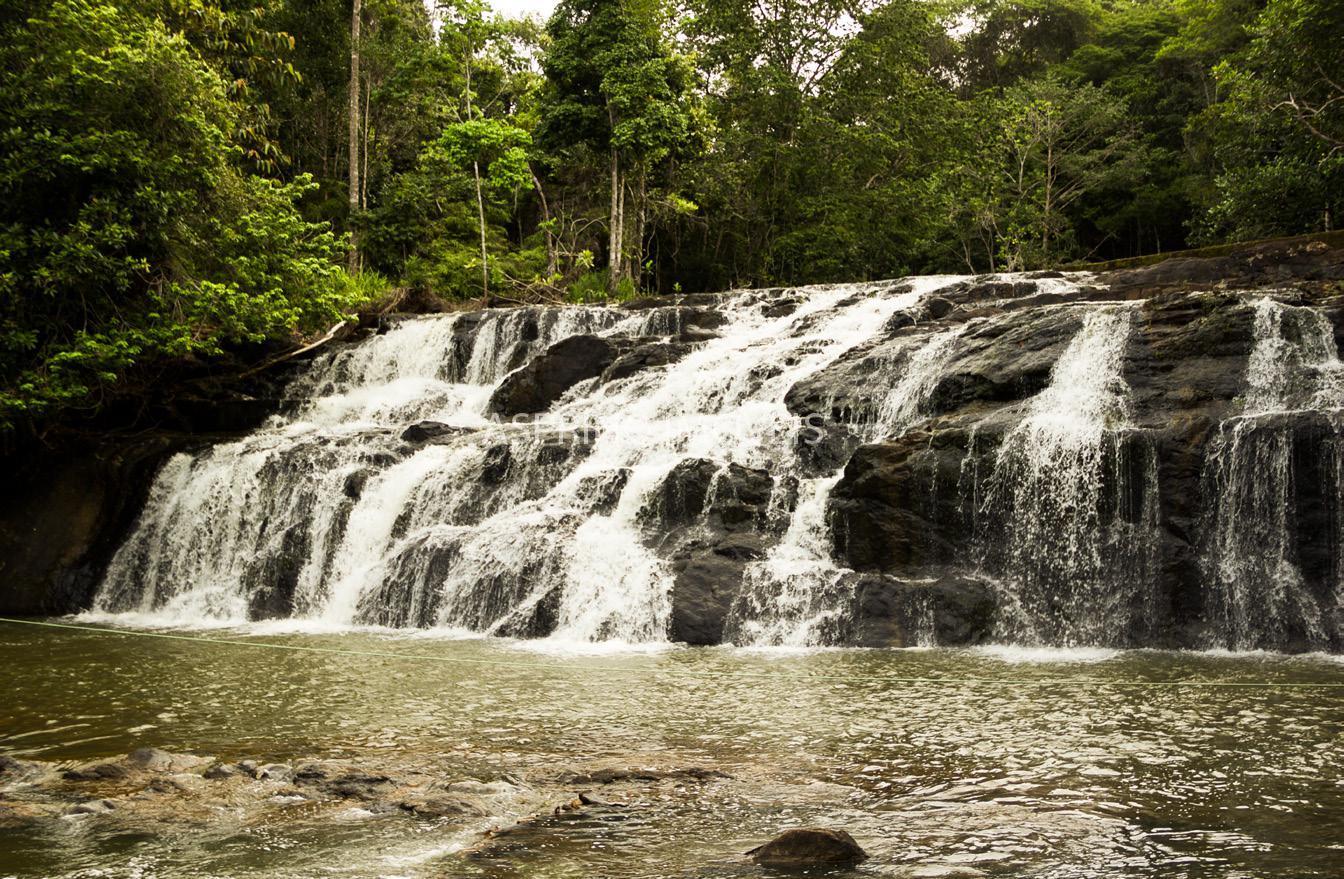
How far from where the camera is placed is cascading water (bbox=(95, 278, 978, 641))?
1261cm

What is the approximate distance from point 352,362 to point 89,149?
7.00m

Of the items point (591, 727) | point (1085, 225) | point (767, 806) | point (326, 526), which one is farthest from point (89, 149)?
point (1085, 225)

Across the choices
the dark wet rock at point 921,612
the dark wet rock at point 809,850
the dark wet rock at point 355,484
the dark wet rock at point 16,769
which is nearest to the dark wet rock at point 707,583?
the dark wet rock at point 921,612

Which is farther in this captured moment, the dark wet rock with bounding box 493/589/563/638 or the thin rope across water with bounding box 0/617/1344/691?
the dark wet rock with bounding box 493/589/563/638

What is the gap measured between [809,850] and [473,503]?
1070cm

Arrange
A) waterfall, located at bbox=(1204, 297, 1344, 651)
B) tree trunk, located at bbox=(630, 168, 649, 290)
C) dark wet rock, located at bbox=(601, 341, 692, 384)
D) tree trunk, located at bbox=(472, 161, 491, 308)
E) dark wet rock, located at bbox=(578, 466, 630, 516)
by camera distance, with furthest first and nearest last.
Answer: tree trunk, located at bbox=(630, 168, 649, 290) < tree trunk, located at bbox=(472, 161, 491, 308) < dark wet rock, located at bbox=(601, 341, 692, 384) < dark wet rock, located at bbox=(578, 466, 630, 516) < waterfall, located at bbox=(1204, 297, 1344, 651)

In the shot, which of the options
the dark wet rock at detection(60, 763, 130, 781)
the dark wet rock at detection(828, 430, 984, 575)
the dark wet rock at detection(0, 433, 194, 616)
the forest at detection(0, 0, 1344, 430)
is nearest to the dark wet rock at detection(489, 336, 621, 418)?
the forest at detection(0, 0, 1344, 430)

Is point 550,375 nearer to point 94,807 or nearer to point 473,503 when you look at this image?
point 473,503

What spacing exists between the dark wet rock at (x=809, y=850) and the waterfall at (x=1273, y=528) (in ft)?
25.0

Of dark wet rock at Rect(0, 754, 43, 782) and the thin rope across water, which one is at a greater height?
the thin rope across water

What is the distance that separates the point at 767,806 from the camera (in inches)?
213

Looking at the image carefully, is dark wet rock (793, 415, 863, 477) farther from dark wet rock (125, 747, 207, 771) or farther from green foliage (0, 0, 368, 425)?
dark wet rock (125, 747, 207, 771)

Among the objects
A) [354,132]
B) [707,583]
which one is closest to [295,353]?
[354,132]

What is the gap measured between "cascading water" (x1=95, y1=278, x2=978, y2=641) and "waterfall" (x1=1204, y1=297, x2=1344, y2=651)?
4318 millimetres
